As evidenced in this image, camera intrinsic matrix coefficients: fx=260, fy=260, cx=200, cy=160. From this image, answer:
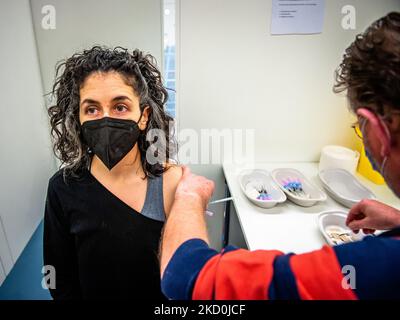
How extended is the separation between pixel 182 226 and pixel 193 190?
0.61 ft

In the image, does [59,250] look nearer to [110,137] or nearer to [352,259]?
[110,137]

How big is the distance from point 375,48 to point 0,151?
1.61 metres

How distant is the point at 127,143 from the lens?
898 mm

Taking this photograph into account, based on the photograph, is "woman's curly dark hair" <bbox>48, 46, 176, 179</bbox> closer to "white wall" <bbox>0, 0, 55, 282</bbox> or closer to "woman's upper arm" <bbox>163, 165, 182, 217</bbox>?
"woman's upper arm" <bbox>163, 165, 182, 217</bbox>

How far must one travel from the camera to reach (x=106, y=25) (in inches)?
49.5

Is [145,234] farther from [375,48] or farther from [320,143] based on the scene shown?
[320,143]

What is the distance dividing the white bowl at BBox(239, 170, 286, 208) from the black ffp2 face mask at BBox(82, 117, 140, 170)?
0.65 metres

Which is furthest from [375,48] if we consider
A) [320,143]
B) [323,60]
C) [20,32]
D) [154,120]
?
[20,32]

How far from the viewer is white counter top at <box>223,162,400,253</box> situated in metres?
1.04

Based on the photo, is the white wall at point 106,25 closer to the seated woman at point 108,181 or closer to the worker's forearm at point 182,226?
the seated woman at point 108,181

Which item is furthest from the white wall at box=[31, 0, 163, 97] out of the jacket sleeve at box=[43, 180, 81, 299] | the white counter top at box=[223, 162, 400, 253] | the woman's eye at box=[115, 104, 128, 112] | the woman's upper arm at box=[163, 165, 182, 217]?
the white counter top at box=[223, 162, 400, 253]

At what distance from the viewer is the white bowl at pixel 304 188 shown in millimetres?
1239

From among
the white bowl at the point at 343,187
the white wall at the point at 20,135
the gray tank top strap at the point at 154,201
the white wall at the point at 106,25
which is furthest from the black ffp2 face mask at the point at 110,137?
the white bowl at the point at 343,187

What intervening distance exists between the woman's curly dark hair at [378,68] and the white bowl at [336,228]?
2.07 feet
